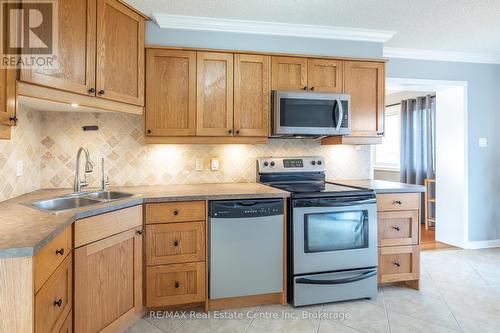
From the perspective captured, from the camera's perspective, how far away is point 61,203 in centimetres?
217

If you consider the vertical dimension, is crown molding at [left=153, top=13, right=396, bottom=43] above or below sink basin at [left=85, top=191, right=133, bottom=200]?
above

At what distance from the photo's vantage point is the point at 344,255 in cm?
249

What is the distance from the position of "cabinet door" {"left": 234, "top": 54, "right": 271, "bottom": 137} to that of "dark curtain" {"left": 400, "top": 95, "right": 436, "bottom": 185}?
359cm

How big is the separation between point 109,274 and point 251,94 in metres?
1.78

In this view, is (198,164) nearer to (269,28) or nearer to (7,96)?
(269,28)

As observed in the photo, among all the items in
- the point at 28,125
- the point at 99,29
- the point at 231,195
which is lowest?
the point at 231,195

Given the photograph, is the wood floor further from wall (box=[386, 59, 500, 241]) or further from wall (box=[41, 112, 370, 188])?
wall (box=[41, 112, 370, 188])

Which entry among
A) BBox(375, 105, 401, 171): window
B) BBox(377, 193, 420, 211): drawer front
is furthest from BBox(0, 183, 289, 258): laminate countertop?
BBox(375, 105, 401, 171): window

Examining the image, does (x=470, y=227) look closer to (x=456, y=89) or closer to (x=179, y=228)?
(x=456, y=89)

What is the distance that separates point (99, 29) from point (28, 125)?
90cm

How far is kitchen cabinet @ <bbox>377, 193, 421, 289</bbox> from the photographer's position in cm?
265

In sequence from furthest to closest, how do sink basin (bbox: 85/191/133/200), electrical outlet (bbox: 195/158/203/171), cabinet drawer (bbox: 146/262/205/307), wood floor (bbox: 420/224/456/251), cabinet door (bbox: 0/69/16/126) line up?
wood floor (bbox: 420/224/456/251) → electrical outlet (bbox: 195/158/203/171) → sink basin (bbox: 85/191/133/200) → cabinet drawer (bbox: 146/262/205/307) → cabinet door (bbox: 0/69/16/126)

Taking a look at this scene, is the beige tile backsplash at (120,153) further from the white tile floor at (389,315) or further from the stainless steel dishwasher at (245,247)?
the white tile floor at (389,315)

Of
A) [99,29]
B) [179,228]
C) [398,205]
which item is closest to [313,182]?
[398,205]
